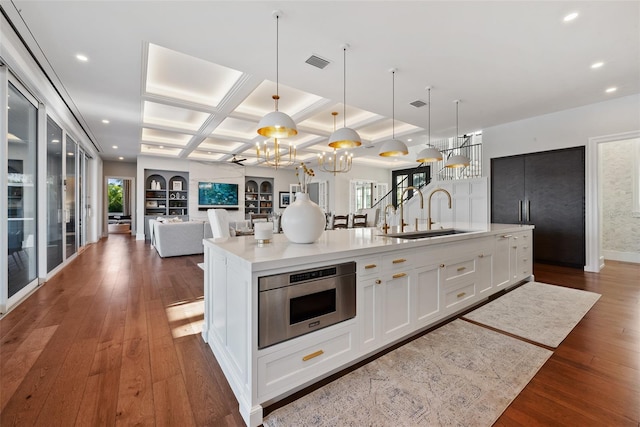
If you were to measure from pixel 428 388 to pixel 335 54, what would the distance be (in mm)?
3350

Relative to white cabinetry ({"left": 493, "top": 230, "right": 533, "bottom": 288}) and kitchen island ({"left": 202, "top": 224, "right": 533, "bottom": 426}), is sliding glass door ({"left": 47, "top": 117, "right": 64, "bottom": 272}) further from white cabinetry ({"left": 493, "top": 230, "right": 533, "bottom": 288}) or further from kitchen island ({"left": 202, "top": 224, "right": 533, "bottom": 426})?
white cabinetry ({"left": 493, "top": 230, "right": 533, "bottom": 288})

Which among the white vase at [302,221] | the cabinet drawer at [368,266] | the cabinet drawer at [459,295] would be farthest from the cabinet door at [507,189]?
the white vase at [302,221]

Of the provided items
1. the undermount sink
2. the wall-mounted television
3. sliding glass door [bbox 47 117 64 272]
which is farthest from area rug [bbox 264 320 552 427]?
the wall-mounted television

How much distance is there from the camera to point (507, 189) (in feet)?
19.6

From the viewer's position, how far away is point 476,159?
7332 millimetres

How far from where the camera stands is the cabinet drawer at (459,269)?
258cm

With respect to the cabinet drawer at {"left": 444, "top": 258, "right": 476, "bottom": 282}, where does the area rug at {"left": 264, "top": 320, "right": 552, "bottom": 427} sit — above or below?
below

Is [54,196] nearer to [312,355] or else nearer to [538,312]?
[312,355]

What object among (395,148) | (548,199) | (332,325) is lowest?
(332,325)

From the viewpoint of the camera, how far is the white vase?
1.99m

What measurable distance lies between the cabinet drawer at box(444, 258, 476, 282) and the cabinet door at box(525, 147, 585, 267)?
379cm

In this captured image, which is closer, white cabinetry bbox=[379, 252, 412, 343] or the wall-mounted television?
white cabinetry bbox=[379, 252, 412, 343]

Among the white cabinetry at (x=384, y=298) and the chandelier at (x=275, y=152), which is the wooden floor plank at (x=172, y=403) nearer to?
the white cabinetry at (x=384, y=298)

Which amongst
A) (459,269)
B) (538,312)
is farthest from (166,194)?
(538,312)
